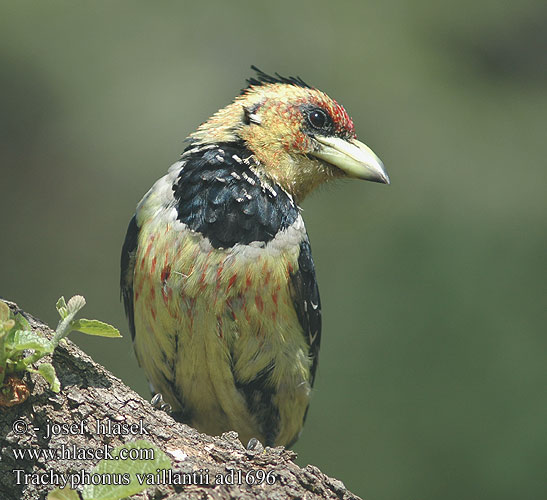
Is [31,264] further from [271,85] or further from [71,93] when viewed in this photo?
[271,85]

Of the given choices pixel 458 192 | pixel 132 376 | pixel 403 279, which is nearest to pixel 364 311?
pixel 403 279

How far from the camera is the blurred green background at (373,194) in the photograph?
19.2ft

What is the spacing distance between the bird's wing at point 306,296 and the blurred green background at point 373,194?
1630mm

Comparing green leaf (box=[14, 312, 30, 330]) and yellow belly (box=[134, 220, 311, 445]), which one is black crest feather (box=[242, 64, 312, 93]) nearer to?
yellow belly (box=[134, 220, 311, 445])

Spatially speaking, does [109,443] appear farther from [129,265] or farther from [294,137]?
[294,137]

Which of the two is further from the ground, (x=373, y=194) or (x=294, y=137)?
(x=294, y=137)

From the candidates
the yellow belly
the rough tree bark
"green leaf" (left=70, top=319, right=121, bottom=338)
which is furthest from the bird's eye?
"green leaf" (left=70, top=319, right=121, bottom=338)

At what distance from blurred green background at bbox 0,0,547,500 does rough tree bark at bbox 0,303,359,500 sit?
3.15 m

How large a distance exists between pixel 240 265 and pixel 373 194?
11.5 ft

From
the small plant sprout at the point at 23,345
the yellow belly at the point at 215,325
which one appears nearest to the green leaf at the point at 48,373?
the small plant sprout at the point at 23,345

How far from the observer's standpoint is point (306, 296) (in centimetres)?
376

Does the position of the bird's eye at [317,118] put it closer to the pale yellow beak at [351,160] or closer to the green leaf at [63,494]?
the pale yellow beak at [351,160]

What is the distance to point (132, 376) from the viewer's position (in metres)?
6.15

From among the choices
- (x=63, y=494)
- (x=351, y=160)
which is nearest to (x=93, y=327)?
(x=63, y=494)
